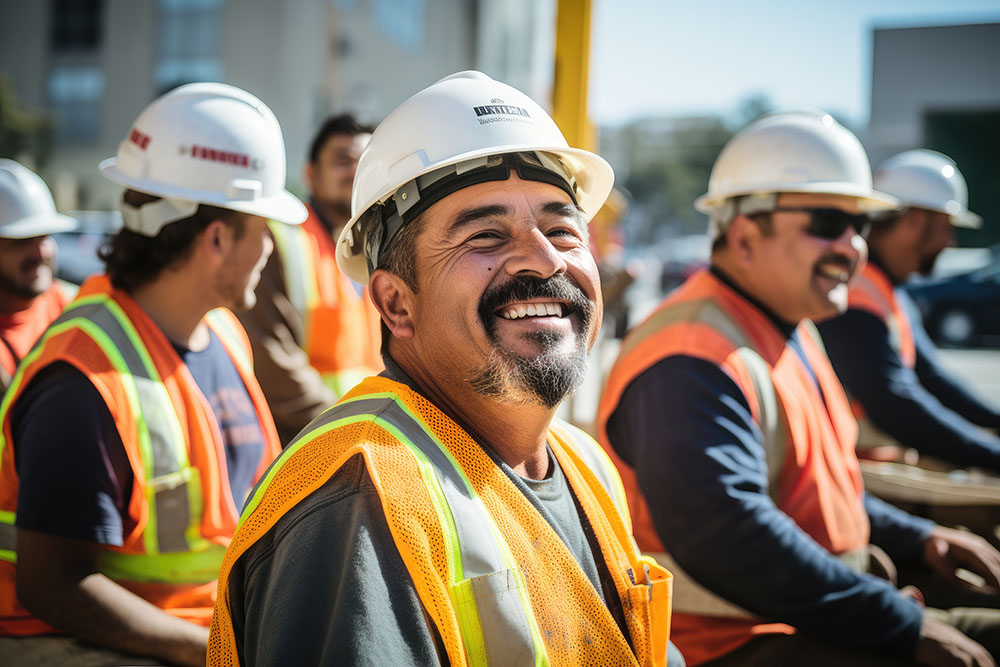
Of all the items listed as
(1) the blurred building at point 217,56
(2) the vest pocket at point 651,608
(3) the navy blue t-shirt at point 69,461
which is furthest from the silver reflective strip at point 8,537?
(1) the blurred building at point 217,56

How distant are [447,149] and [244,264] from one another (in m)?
1.32

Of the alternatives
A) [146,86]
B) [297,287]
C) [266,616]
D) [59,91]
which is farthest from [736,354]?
[59,91]

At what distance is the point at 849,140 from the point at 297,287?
8.92ft

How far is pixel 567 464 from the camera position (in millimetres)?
1963

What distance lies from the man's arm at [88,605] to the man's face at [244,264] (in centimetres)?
96

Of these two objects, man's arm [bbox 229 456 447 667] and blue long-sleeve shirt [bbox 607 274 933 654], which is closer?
man's arm [bbox 229 456 447 667]

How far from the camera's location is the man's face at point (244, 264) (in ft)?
9.32

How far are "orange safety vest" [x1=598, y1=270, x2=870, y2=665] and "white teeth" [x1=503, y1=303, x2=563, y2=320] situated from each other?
3.37ft

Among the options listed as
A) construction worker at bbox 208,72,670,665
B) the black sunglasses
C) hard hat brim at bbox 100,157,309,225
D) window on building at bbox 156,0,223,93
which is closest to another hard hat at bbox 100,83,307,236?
hard hat brim at bbox 100,157,309,225

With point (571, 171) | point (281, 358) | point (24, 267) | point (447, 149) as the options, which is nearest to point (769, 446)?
point (571, 171)

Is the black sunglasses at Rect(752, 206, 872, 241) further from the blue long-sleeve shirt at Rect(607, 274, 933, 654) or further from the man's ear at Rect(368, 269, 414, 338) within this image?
the man's ear at Rect(368, 269, 414, 338)

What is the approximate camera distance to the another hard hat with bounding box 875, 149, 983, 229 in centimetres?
520

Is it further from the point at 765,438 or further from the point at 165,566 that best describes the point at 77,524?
the point at 765,438

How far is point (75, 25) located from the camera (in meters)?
38.1
